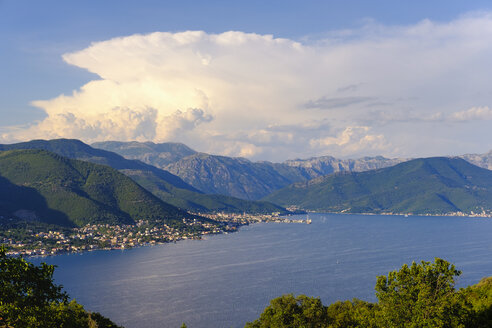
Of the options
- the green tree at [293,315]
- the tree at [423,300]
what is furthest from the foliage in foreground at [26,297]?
the tree at [423,300]

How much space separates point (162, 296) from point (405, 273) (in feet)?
375

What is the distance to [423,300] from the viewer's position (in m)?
44.9

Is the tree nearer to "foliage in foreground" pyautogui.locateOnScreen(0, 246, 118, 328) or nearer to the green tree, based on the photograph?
the green tree

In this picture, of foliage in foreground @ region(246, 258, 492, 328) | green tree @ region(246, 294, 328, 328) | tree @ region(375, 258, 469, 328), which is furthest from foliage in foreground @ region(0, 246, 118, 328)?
tree @ region(375, 258, 469, 328)

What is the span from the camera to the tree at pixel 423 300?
142 ft

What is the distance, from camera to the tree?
142 feet

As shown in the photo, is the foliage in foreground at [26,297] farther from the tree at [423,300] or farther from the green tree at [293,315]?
the tree at [423,300]

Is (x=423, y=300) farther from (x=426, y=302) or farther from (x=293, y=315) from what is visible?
(x=293, y=315)

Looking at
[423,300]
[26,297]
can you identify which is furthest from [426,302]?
[26,297]

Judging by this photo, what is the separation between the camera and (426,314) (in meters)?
44.1

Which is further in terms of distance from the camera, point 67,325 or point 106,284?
point 106,284

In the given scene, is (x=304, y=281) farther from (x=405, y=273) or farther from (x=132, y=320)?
(x=405, y=273)

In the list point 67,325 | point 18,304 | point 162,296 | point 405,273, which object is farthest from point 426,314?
point 162,296

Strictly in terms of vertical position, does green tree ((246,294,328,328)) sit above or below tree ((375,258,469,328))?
below
